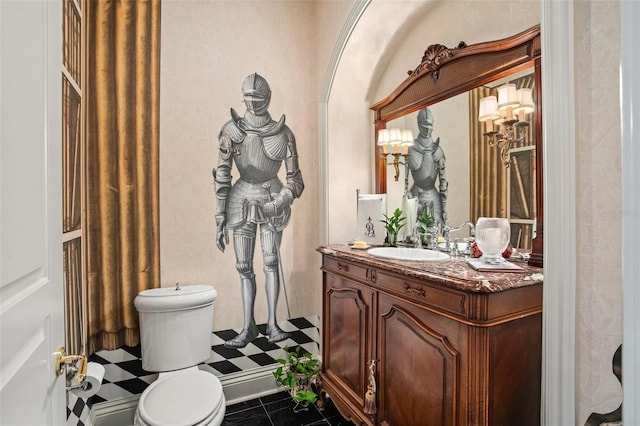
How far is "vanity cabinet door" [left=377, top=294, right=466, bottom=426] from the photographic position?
3.83 ft

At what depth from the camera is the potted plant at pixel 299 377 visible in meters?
2.08

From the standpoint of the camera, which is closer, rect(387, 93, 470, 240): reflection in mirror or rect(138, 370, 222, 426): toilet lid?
rect(138, 370, 222, 426): toilet lid

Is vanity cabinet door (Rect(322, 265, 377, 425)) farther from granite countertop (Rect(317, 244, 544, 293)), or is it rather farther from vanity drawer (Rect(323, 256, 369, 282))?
granite countertop (Rect(317, 244, 544, 293))

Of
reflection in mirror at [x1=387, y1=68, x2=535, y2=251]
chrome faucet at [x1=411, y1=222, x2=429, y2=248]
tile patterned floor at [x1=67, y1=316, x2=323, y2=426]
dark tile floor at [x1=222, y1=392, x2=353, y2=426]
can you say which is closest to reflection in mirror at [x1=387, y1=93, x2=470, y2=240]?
reflection in mirror at [x1=387, y1=68, x2=535, y2=251]

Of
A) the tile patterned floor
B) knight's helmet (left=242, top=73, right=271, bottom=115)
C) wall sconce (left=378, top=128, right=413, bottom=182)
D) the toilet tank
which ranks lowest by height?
the tile patterned floor

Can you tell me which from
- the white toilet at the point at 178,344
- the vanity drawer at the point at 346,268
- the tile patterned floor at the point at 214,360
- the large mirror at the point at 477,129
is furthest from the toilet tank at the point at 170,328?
Result: the large mirror at the point at 477,129

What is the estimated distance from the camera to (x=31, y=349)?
55cm

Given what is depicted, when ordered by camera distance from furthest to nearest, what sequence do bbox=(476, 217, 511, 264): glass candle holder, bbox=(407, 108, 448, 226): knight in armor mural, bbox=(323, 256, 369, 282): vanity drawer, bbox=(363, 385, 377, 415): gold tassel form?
bbox=(407, 108, 448, 226): knight in armor mural, bbox=(323, 256, 369, 282): vanity drawer, bbox=(363, 385, 377, 415): gold tassel, bbox=(476, 217, 511, 264): glass candle holder

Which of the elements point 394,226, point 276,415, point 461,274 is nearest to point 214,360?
point 276,415

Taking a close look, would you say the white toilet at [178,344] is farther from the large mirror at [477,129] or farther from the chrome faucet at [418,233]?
the large mirror at [477,129]

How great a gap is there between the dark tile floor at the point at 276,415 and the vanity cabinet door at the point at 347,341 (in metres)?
0.14

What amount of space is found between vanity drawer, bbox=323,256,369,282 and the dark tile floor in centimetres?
90

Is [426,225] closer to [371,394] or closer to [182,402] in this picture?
[371,394]

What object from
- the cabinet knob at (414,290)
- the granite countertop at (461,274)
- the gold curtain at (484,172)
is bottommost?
the cabinet knob at (414,290)
